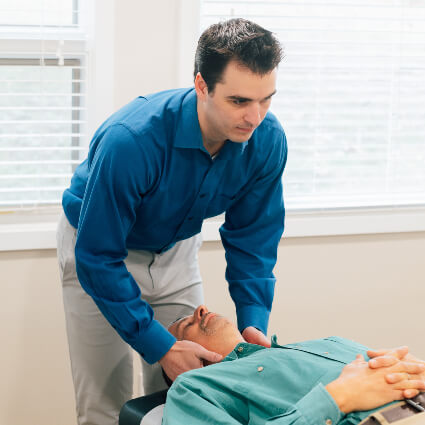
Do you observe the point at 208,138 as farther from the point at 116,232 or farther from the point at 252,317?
the point at 252,317

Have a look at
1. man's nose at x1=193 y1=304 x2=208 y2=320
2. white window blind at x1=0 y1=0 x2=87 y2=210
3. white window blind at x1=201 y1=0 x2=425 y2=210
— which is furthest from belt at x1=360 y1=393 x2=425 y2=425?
white window blind at x1=0 y1=0 x2=87 y2=210

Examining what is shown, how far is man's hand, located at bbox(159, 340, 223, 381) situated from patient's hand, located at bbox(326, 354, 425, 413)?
372 millimetres

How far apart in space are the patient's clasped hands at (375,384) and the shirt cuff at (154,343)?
456 mm

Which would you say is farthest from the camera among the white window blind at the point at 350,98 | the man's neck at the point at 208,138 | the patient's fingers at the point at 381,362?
the white window blind at the point at 350,98

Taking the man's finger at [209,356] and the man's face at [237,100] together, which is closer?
the man's face at [237,100]

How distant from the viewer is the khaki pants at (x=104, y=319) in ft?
6.35

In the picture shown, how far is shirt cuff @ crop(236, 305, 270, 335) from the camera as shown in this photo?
188 cm

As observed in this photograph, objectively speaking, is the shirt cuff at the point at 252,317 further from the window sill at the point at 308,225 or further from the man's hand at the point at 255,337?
the window sill at the point at 308,225

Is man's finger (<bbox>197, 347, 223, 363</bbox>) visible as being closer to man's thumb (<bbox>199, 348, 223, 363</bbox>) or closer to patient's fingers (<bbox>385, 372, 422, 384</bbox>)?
man's thumb (<bbox>199, 348, 223, 363</bbox>)

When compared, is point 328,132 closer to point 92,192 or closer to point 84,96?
point 84,96

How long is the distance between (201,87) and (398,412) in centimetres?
82

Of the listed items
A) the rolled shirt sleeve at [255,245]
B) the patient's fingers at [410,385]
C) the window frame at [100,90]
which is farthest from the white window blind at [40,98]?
the patient's fingers at [410,385]

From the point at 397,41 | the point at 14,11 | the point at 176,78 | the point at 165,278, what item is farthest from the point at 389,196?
the point at 14,11

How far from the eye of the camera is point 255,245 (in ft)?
6.36
